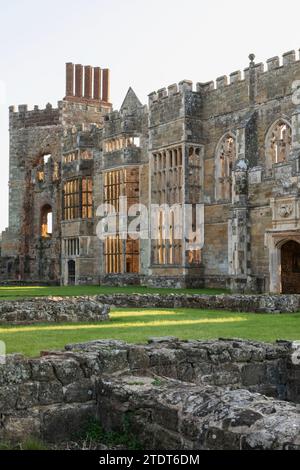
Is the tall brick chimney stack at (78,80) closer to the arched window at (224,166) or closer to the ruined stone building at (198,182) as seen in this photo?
the ruined stone building at (198,182)

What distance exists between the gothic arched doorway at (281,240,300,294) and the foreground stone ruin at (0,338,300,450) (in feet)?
54.8

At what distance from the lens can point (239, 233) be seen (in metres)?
26.1

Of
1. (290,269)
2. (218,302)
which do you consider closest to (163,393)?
(218,302)

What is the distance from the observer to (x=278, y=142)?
27.6m

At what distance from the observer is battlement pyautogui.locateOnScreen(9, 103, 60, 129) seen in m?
48.4

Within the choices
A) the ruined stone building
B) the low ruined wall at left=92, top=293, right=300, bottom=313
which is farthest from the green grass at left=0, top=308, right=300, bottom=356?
the ruined stone building

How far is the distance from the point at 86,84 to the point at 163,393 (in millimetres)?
45173

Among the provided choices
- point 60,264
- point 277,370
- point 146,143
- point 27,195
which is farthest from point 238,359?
point 27,195

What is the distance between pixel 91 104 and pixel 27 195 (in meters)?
8.39

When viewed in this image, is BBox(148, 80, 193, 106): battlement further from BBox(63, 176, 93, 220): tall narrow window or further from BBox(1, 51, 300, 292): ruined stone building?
BBox(63, 176, 93, 220): tall narrow window

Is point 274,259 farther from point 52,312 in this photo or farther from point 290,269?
point 52,312

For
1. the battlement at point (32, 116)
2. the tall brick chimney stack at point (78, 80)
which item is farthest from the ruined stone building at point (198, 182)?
the tall brick chimney stack at point (78, 80)

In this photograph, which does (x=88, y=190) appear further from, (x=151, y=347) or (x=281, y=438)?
(x=281, y=438)

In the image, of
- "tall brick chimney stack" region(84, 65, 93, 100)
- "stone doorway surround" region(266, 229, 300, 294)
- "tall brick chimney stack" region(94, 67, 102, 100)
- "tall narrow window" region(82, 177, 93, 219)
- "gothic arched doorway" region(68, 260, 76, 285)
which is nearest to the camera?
"stone doorway surround" region(266, 229, 300, 294)
